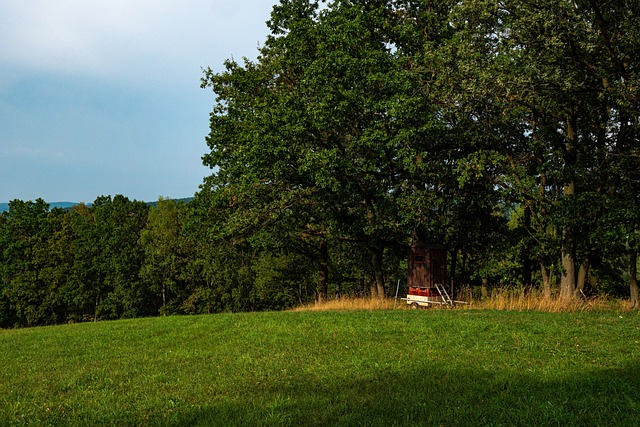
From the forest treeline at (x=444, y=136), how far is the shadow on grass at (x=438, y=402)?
11470 mm

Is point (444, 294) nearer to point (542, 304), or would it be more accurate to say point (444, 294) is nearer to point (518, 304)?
point (518, 304)

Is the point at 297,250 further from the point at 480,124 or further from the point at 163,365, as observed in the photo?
the point at 163,365

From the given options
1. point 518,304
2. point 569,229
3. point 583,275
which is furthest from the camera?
point 583,275

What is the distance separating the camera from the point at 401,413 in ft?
20.5

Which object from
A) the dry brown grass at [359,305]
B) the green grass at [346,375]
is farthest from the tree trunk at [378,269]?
the green grass at [346,375]

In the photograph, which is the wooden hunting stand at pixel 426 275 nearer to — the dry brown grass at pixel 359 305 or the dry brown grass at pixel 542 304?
the dry brown grass at pixel 359 305

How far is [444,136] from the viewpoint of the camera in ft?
68.4

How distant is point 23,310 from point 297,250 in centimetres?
3479

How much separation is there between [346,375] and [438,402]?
2.06 m

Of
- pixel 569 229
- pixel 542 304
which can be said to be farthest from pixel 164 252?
pixel 542 304

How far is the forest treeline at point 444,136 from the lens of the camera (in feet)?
54.1

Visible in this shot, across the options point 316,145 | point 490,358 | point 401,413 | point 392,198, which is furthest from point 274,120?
point 401,413

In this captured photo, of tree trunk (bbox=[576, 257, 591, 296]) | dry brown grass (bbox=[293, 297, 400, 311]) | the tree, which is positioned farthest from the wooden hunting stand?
the tree

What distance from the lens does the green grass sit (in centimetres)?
630
